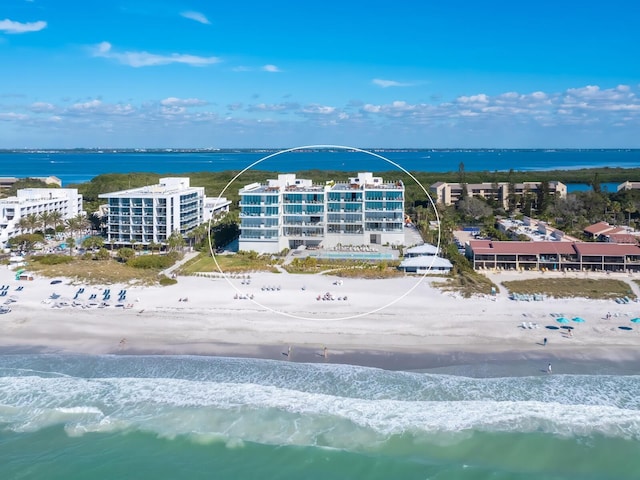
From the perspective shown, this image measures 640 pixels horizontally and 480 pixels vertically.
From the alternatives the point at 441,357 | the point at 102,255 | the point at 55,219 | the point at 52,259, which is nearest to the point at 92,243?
the point at 102,255

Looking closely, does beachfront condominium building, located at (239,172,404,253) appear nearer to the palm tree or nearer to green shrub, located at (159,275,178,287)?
green shrub, located at (159,275,178,287)

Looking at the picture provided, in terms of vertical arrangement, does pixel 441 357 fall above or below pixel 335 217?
below

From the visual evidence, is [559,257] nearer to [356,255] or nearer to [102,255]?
[356,255]

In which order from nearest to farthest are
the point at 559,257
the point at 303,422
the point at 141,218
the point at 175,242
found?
the point at 303,422 < the point at 559,257 < the point at 175,242 < the point at 141,218

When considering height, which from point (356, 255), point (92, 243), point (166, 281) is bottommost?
point (166, 281)

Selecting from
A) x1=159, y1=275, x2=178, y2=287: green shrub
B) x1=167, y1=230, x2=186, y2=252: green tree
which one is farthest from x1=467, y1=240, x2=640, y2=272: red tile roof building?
x1=167, y1=230, x2=186, y2=252: green tree

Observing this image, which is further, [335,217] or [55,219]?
[55,219]

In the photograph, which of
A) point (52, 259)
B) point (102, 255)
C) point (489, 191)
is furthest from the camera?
point (489, 191)
